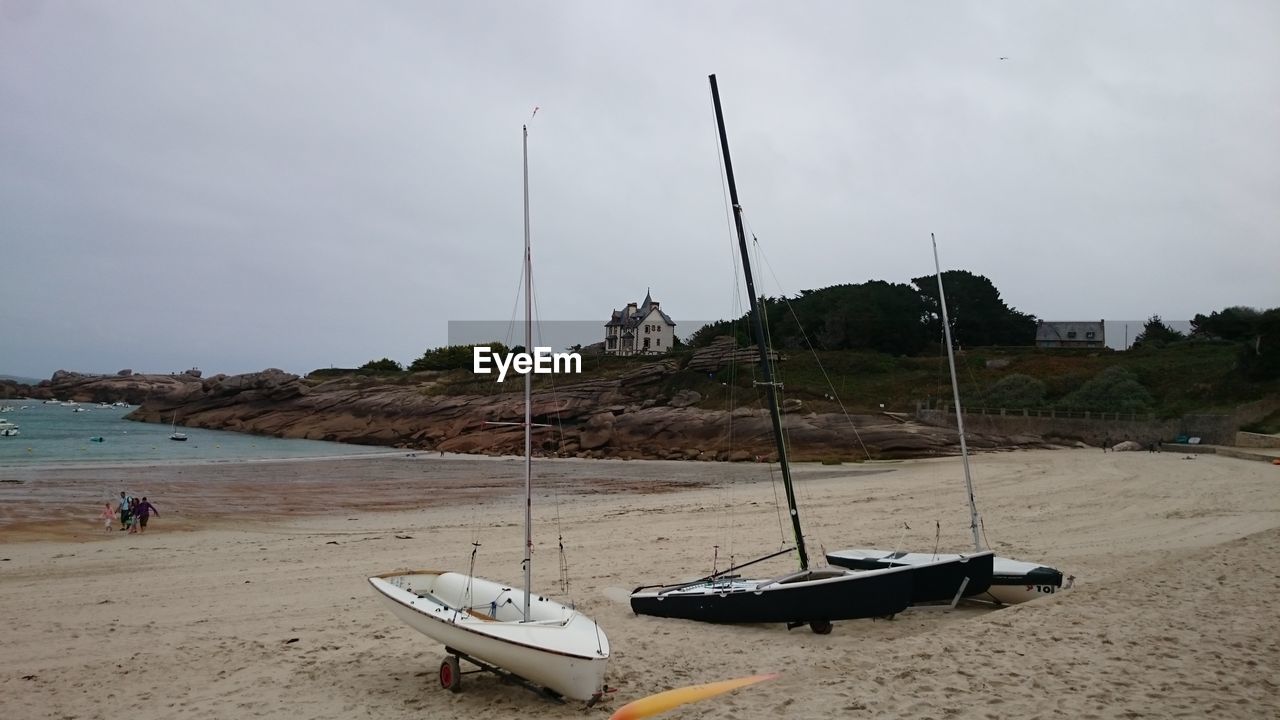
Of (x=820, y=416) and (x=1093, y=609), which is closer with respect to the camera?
(x=1093, y=609)

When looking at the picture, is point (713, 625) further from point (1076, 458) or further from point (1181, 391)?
point (1181, 391)

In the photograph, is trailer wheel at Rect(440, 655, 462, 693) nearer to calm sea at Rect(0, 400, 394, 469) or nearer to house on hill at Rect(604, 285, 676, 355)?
calm sea at Rect(0, 400, 394, 469)

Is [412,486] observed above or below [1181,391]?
below

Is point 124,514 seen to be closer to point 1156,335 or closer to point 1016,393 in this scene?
point 1016,393

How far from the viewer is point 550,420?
7250 cm

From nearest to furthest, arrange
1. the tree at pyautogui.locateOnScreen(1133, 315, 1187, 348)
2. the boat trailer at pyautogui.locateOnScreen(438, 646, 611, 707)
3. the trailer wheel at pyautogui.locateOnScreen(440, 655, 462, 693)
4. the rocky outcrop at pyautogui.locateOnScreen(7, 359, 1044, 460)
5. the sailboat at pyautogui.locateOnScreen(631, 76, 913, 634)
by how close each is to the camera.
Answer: the boat trailer at pyautogui.locateOnScreen(438, 646, 611, 707) < the trailer wheel at pyautogui.locateOnScreen(440, 655, 462, 693) < the sailboat at pyautogui.locateOnScreen(631, 76, 913, 634) < the rocky outcrop at pyautogui.locateOnScreen(7, 359, 1044, 460) < the tree at pyautogui.locateOnScreen(1133, 315, 1187, 348)

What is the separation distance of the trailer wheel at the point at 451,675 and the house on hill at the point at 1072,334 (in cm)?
9869

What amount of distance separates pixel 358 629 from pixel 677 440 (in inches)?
1938

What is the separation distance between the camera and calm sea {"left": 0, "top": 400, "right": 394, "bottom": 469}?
5356 centimetres

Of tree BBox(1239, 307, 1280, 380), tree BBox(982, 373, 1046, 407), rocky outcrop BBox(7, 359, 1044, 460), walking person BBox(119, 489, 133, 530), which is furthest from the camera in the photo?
tree BBox(982, 373, 1046, 407)

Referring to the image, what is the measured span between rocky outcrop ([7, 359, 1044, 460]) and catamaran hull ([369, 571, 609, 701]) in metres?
25.2

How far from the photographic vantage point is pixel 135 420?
104 m

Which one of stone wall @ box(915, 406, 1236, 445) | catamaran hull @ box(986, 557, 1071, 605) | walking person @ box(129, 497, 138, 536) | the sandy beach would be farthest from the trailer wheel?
stone wall @ box(915, 406, 1236, 445)

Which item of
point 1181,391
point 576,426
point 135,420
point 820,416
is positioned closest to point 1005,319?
point 1181,391
